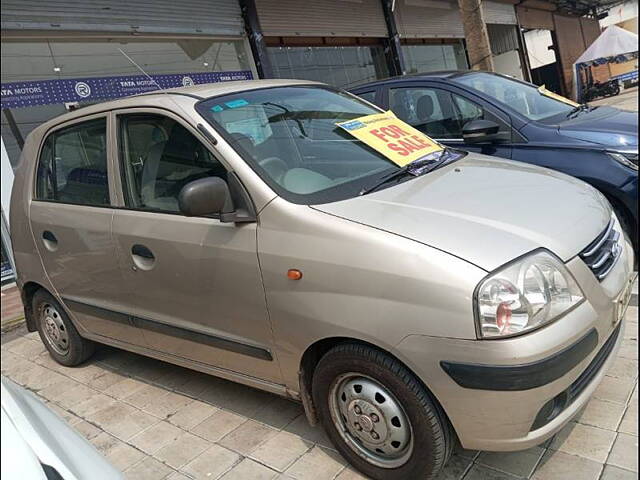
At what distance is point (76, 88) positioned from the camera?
7133mm

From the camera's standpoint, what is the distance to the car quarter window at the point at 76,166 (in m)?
3.10

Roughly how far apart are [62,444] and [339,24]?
1194cm

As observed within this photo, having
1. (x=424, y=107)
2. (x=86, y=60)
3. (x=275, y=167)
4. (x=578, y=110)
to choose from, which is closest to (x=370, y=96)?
(x=424, y=107)

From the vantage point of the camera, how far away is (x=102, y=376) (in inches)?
148

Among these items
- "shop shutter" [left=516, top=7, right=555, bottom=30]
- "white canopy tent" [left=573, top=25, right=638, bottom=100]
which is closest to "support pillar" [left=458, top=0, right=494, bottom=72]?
"shop shutter" [left=516, top=7, right=555, bottom=30]

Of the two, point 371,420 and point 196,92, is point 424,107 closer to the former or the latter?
point 196,92

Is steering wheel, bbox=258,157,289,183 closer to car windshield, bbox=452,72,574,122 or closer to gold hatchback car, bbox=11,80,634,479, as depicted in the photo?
gold hatchback car, bbox=11,80,634,479

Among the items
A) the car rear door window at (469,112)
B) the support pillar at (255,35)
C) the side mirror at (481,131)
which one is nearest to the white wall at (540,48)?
the support pillar at (255,35)

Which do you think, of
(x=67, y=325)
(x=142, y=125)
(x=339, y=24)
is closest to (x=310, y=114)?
(x=142, y=125)

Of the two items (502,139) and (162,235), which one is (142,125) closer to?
(162,235)

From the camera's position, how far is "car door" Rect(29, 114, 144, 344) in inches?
120

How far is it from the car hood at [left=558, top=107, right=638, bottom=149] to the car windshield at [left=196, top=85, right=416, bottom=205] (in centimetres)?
197

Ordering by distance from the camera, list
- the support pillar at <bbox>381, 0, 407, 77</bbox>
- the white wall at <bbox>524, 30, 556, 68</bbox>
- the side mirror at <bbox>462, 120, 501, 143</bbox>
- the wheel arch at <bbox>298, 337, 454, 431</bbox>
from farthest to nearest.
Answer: the white wall at <bbox>524, 30, 556, 68</bbox>
the support pillar at <bbox>381, 0, 407, 77</bbox>
the side mirror at <bbox>462, 120, 501, 143</bbox>
the wheel arch at <bbox>298, 337, 454, 431</bbox>

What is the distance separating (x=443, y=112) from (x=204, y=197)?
118 inches
